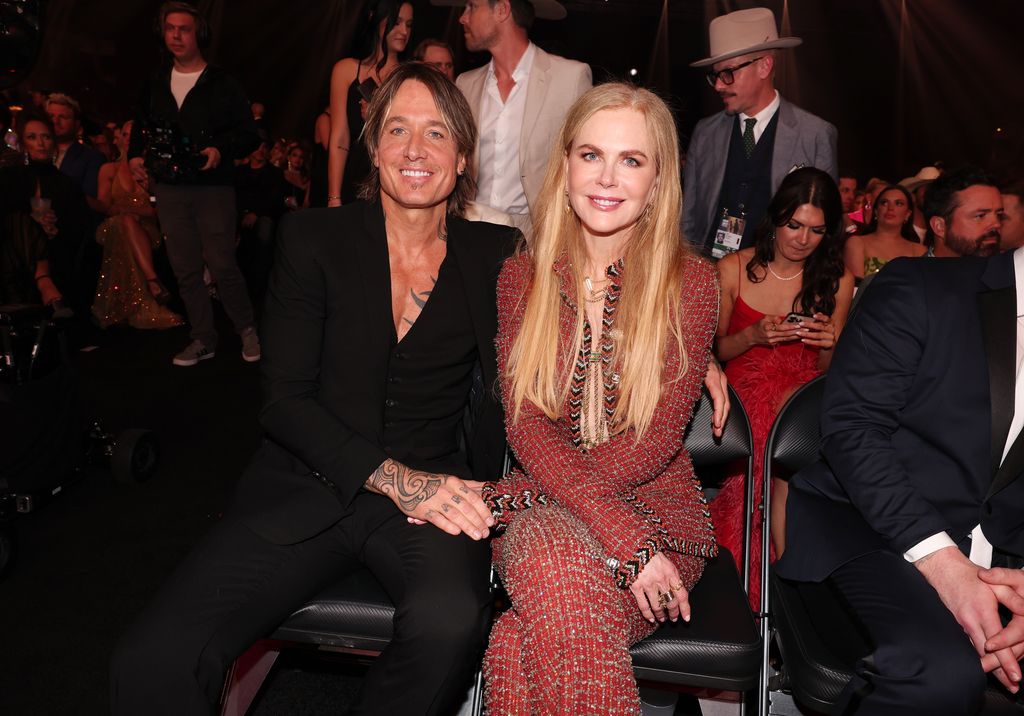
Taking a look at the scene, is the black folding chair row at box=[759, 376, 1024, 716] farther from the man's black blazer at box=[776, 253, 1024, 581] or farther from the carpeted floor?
the carpeted floor

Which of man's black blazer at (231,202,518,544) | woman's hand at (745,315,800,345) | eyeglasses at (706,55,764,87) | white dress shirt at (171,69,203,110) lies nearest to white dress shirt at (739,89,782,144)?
eyeglasses at (706,55,764,87)

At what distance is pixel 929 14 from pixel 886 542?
1457 centimetres

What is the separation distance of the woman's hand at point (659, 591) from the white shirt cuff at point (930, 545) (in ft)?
1.74

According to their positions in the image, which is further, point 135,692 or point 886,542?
point 886,542

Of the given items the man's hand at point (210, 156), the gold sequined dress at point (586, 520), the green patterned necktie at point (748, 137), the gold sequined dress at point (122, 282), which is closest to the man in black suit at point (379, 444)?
the gold sequined dress at point (586, 520)

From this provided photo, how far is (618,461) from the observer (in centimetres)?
188

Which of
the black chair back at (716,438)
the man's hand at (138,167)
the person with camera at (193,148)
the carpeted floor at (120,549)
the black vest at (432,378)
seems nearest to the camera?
the black vest at (432,378)

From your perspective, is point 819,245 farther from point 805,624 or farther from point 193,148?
Answer: point 193,148

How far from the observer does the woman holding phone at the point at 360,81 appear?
12.8 feet

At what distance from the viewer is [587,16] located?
1441cm

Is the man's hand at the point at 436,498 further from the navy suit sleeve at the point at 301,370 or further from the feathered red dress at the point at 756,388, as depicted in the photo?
the feathered red dress at the point at 756,388

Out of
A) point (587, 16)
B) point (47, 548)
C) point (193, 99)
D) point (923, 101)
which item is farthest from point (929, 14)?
point (47, 548)

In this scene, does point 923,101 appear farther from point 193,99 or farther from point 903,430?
point 903,430

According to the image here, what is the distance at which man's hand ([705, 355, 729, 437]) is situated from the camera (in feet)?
6.95
